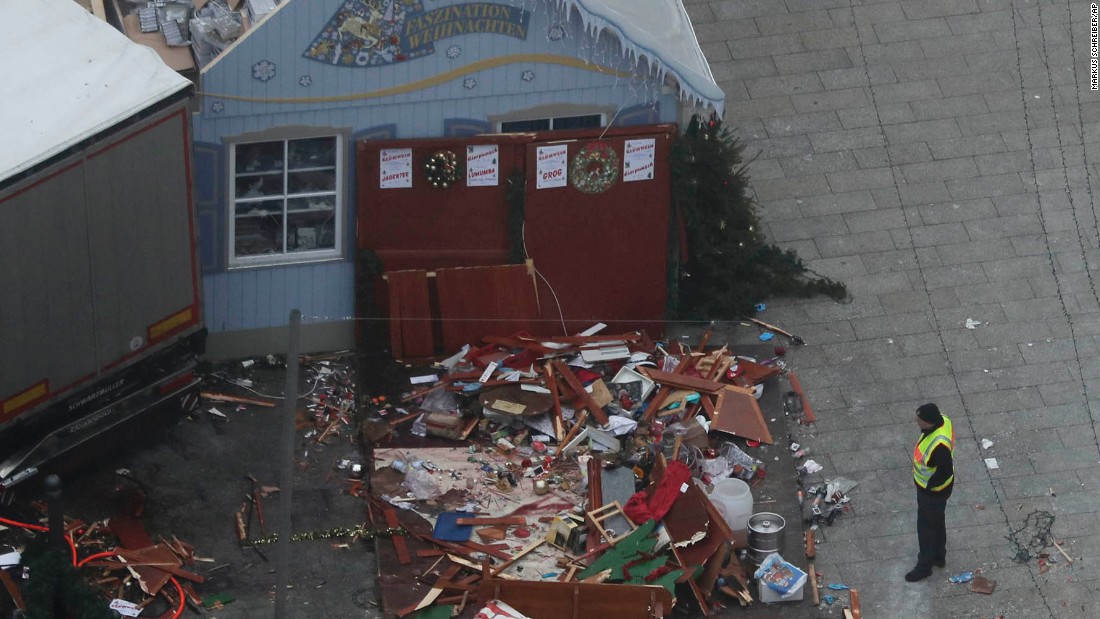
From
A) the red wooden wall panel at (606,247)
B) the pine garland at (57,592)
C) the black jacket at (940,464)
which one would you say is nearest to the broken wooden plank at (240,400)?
the red wooden wall panel at (606,247)

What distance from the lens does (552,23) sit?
1744 centimetres

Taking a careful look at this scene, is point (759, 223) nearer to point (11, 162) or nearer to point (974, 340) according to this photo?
point (974, 340)

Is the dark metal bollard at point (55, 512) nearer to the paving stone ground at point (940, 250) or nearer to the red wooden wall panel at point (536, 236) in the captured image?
the red wooden wall panel at point (536, 236)

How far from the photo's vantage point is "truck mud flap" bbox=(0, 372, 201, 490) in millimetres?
15148

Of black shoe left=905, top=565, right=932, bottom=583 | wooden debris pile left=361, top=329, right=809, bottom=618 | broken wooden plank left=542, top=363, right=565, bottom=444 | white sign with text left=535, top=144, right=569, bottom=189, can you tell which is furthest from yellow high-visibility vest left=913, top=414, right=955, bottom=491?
white sign with text left=535, top=144, right=569, bottom=189

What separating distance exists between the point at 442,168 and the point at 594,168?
1.48m

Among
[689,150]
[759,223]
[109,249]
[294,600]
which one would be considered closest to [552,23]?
[689,150]

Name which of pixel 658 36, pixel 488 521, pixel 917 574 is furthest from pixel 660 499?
pixel 658 36

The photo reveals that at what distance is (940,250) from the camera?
63.8ft

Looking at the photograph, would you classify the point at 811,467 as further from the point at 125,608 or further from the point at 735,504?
the point at 125,608

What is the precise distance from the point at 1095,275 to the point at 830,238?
2712mm

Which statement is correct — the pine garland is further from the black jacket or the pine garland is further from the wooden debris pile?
the black jacket

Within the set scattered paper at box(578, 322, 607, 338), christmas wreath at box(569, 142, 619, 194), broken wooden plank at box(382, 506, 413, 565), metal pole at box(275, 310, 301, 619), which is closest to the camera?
metal pole at box(275, 310, 301, 619)

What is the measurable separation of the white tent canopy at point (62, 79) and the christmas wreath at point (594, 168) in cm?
434
